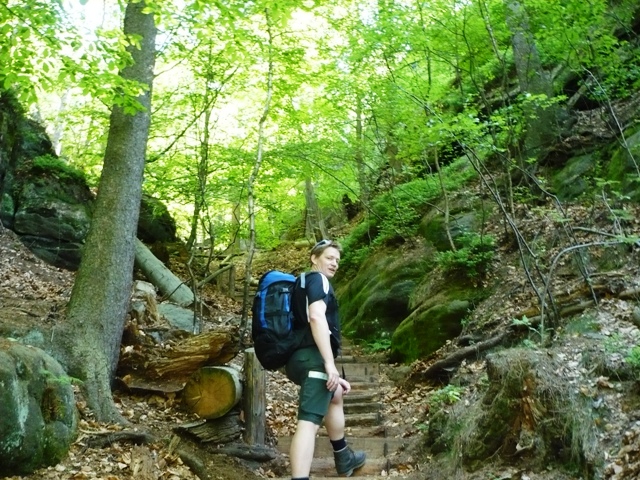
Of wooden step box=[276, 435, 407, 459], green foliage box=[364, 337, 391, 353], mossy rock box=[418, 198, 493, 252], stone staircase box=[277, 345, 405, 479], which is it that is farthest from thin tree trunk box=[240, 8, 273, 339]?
mossy rock box=[418, 198, 493, 252]

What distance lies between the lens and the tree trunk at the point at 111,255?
5.73 metres

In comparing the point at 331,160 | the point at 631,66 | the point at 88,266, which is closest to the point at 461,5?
the point at 631,66

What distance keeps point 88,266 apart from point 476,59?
25.9 feet

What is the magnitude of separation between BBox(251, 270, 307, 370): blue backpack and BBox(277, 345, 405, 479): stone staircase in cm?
174

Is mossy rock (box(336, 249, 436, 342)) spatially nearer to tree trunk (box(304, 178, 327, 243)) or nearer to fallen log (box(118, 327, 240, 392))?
tree trunk (box(304, 178, 327, 243))

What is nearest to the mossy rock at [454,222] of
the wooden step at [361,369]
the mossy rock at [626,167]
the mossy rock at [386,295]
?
the mossy rock at [386,295]

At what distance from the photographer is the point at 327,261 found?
4.55 metres

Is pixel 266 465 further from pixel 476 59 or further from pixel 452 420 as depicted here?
pixel 476 59

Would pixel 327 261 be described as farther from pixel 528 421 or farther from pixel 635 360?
pixel 635 360

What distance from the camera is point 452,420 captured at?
17.3ft

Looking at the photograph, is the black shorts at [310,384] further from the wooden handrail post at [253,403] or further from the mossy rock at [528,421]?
the wooden handrail post at [253,403]

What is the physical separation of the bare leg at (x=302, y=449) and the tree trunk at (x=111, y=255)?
2431 mm

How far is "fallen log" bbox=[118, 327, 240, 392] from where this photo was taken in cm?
656

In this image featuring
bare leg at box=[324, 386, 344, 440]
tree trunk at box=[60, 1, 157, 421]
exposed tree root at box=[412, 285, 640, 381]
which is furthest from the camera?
exposed tree root at box=[412, 285, 640, 381]
